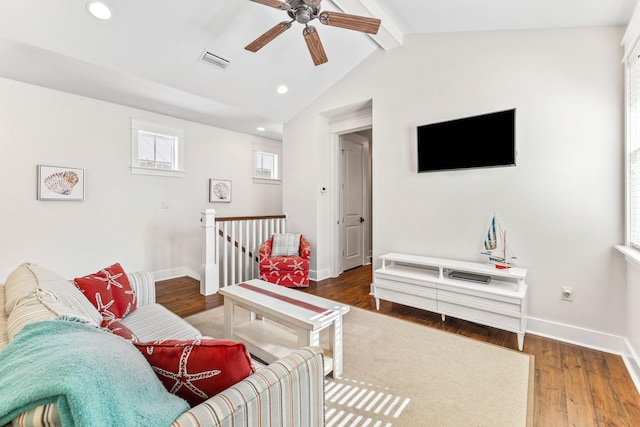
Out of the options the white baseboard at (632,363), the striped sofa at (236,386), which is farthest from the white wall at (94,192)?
the white baseboard at (632,363)

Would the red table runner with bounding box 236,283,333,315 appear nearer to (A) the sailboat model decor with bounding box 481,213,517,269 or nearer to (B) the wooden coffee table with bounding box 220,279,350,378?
(B) the wooden coffee table with bounding box 220,279,350,378

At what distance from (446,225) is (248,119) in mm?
3367

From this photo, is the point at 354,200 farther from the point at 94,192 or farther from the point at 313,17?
the point at 94,192

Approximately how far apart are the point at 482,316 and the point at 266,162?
187 inches

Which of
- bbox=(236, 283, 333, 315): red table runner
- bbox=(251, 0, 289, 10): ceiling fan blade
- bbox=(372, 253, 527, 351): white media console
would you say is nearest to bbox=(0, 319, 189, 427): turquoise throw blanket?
bbox=(236, 283, 333, 315): red table runner

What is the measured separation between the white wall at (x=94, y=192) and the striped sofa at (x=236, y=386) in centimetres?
247

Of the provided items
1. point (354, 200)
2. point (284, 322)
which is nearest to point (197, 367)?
point (284, 322)

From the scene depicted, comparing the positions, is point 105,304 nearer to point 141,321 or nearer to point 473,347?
point 141,321

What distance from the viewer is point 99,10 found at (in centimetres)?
233

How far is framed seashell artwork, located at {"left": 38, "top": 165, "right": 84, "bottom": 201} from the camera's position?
10.7 ft

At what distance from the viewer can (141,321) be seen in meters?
1.84

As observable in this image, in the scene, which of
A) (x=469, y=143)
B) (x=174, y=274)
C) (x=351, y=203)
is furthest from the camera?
(x=351, y=203)

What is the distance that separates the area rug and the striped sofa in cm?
76

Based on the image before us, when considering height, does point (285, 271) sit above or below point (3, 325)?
below
